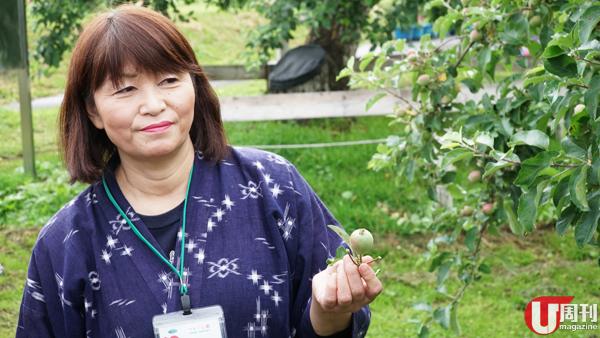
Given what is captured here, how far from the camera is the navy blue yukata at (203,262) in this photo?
1854 millimetres

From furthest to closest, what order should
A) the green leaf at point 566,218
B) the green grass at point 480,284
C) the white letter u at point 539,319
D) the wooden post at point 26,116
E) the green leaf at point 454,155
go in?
the wooden post at point 26,116 → the green grass at point 480,284 → the white letter u at point 539,319 → the green leaf at point 454,155 → the green leaf at point 566,218

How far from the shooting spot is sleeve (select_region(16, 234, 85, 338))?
1874 mm

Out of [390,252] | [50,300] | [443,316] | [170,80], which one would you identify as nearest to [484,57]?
[443,316]

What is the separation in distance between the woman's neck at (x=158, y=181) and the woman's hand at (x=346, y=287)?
459 millimetres

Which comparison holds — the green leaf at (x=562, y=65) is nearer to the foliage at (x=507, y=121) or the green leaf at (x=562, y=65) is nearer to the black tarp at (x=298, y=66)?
the foliage at (x=507, y=121)

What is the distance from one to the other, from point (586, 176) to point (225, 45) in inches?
451

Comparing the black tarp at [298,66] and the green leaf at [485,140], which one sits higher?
the green leaf at [485,140]

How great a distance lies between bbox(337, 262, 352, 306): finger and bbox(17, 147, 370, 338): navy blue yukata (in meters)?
0.26

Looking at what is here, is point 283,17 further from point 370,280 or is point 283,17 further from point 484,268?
point 370,280

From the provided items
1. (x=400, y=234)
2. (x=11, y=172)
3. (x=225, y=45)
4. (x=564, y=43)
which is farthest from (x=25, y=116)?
(x=225, y=45)

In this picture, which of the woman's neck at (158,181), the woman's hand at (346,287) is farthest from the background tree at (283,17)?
the woman's hand at (346,287)

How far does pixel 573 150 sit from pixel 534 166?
10 centimetres

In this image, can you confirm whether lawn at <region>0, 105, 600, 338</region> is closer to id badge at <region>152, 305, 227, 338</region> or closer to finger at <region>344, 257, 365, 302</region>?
id badge at <region>152, 305, 227, 338</region>

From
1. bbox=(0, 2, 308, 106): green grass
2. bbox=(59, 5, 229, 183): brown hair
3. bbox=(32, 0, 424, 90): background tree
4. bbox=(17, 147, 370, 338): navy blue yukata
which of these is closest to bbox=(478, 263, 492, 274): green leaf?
bbox=(17, 147, 370, 338): navy blue yukata
